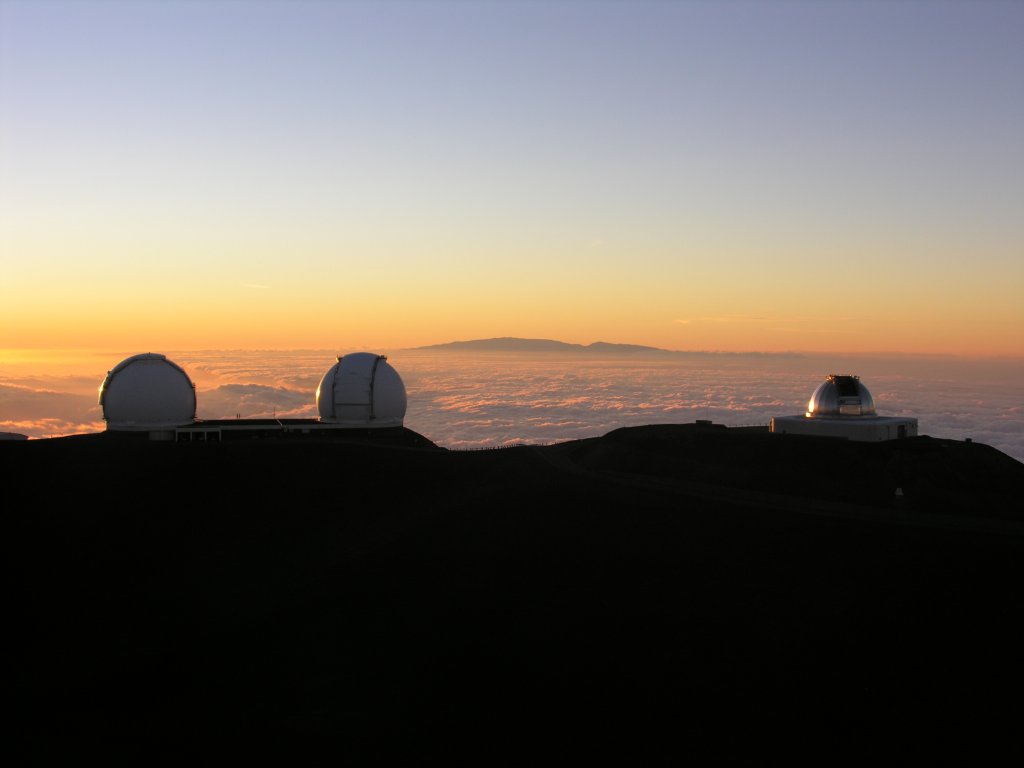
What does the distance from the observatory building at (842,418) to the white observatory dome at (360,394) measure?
19386 mm

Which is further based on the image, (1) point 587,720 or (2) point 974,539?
(2) point 974,539

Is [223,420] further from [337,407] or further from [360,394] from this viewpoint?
[360,394]

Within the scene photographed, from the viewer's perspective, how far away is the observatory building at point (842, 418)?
134 feet

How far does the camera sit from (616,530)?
2384cm

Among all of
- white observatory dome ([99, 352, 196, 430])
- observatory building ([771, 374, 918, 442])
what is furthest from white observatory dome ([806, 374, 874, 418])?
white observatory dome ([99, 352, 196, 430])

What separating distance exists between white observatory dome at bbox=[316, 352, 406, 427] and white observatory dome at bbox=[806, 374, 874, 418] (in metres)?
21.1

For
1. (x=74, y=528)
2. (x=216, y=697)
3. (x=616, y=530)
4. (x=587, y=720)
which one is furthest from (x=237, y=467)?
(x=587, y=720)

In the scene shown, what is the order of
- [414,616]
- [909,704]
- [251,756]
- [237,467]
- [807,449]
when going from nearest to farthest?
[251,756], [909,704], [414,616], [237,467], [807,449]

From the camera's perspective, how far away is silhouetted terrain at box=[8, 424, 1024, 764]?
1307 cm

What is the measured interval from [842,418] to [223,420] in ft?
100

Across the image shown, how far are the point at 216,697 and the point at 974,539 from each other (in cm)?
1933

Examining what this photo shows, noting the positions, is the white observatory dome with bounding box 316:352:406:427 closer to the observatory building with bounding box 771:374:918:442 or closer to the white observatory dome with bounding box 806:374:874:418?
the observatory building with bounding box 771:374:918:442

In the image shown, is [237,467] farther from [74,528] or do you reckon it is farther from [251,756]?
[251,756]

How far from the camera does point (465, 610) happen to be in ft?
57.5
